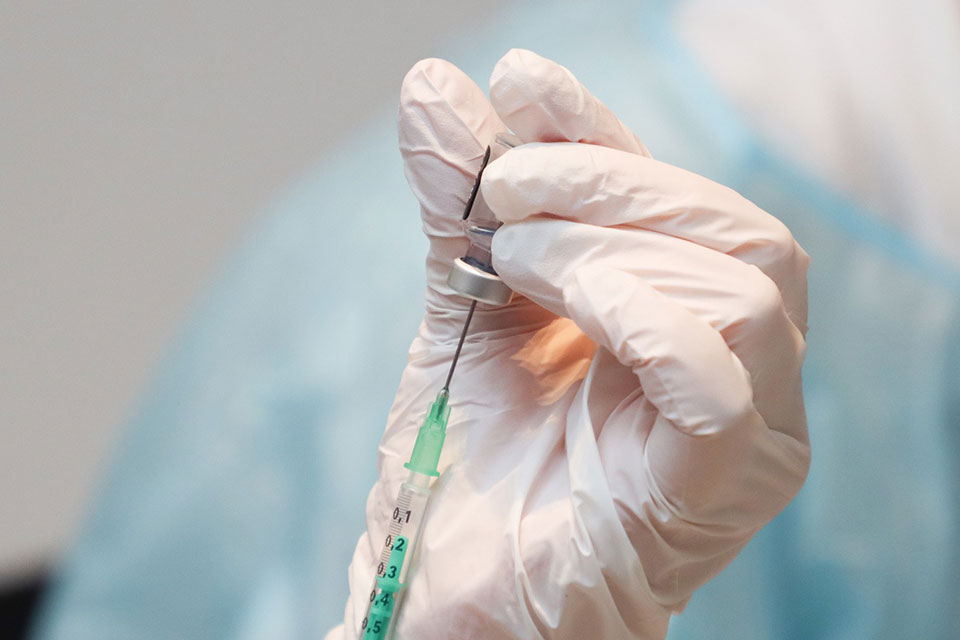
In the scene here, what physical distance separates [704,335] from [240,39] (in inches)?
49.0

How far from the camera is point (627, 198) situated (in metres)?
0.63

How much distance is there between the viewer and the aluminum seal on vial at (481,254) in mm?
674

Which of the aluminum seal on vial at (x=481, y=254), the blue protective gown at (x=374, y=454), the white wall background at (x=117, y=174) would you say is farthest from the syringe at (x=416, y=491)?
the white wall background at (x=117, y=174)

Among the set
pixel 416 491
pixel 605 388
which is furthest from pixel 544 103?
pixel 416 491

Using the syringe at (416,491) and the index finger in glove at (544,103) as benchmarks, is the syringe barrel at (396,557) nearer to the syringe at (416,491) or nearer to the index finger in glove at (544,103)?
the syringe at (416,491)

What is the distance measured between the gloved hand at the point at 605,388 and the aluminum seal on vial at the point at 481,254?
0.08 ft

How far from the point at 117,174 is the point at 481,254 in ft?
3.40

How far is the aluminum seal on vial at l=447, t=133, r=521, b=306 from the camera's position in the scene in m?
0.67

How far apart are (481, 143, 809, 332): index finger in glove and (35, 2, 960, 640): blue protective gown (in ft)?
2.05

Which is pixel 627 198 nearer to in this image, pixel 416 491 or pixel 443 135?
pixel 443 135

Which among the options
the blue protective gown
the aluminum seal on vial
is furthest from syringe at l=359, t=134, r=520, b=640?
the blue protective gown

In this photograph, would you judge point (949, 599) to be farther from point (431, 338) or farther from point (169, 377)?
point (169, 377)

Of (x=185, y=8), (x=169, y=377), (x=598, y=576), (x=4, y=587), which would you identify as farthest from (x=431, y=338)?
(x=4, y=587)

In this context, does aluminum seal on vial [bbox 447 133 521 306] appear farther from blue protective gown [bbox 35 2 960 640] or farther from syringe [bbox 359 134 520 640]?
blue protective gown [bbox 35 2 960 640]
